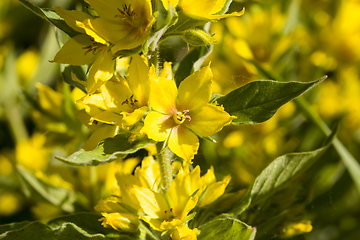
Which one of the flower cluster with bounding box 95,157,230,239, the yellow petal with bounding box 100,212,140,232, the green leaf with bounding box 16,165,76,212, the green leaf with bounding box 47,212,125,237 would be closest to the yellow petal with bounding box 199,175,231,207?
the flower cluster with bounding box 95,157,230,239

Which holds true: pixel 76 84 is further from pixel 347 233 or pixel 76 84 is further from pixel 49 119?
pixel 347 233

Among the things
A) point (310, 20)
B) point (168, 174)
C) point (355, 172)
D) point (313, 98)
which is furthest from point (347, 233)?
point (310, 20)

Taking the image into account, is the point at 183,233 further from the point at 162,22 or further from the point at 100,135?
the point at 162,22

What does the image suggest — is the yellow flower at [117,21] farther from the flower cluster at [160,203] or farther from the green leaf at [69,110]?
the green leaf at [69,110]

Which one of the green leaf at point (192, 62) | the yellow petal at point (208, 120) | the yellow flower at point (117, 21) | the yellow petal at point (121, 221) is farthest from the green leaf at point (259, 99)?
the yellow petal at point (121, 221)

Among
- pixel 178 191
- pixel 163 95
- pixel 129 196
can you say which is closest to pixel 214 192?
pixel 178 191

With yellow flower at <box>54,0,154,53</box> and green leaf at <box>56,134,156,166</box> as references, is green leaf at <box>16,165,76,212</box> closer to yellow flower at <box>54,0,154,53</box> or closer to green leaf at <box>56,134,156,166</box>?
green leaf at <box>56,134,156,166</box>
